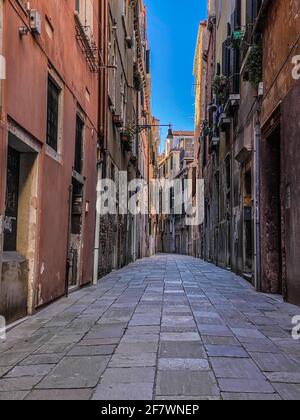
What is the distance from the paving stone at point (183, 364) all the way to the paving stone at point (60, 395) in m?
0.79

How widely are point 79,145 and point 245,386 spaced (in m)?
7.52

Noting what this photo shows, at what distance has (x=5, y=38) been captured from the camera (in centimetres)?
544

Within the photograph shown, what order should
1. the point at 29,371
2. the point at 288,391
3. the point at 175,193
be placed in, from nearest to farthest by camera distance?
the point at 288,391
the point at 29,371
the point at 175,193

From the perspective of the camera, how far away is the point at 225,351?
4797 mm

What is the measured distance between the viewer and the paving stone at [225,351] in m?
4.65

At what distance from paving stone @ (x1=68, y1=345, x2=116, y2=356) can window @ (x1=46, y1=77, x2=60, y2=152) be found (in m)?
3.65

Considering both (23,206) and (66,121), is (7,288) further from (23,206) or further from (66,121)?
(66,121)

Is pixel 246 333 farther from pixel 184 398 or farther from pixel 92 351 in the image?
pixel 184 398

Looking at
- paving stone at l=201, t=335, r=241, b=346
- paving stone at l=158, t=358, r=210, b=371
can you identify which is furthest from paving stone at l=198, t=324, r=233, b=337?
paving stone at l=158, t=358, r=210, b=371

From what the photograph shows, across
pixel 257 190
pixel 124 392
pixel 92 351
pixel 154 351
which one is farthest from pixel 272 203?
pixel 124 392

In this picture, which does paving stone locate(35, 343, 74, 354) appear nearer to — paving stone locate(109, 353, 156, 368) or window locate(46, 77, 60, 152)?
paving stone locate(109, 353, 156, 368)

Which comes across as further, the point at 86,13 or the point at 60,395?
the point at 86,13

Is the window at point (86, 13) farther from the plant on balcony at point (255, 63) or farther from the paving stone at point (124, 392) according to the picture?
the paving stone at point (124, 392)
